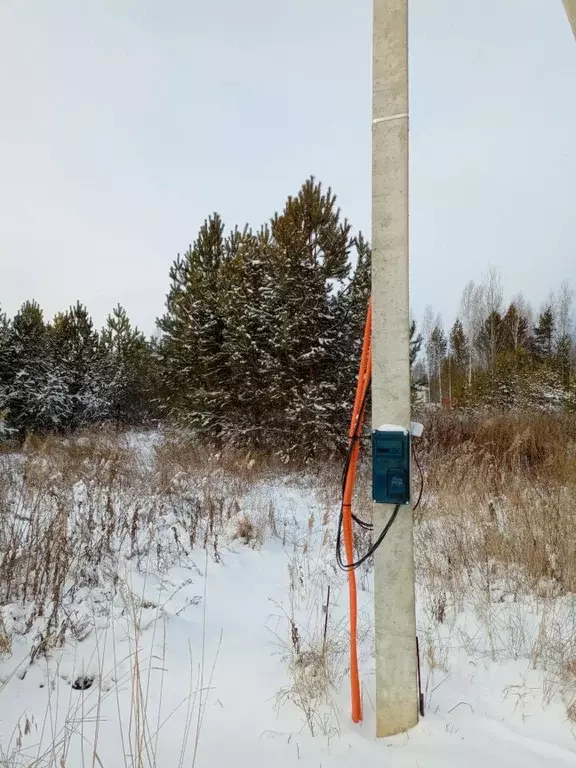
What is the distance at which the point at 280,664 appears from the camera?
2242 mm

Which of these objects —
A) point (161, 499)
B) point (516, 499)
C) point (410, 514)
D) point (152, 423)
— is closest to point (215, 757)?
point (410, 514)

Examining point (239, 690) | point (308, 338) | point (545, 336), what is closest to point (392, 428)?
point (239, 690)

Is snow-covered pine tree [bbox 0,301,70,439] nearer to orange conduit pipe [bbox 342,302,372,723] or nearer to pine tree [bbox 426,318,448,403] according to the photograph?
orange conduit pipe [bbox 342,302,372,723]

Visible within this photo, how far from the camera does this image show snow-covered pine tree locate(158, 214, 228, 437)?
11.0m

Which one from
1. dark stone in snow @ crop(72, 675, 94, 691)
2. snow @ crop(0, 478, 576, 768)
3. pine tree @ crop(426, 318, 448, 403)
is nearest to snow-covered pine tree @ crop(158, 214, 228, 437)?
snow @ crop(0, 478, 576, 768)

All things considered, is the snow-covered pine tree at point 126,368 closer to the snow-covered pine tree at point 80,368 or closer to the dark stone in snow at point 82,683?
the snow-covered pine tree at point 80,368

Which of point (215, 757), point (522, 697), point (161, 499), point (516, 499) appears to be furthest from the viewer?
point (161, 499)

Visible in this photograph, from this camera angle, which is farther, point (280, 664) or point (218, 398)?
point (218, 398)

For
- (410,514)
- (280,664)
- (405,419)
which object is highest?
(405,419)

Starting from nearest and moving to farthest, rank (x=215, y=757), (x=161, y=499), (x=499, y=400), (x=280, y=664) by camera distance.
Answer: (x=215, y=757) → (x=280, y=664) → (x=161, y=499) → (x=499, y=400)

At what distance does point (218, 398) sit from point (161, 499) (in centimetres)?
591

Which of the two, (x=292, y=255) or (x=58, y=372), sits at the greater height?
(x=292, y=255)

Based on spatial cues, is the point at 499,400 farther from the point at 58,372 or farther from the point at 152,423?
the point at 58,372

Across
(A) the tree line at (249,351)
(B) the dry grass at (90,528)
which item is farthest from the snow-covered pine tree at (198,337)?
(B) the dry grass at (90,528)
